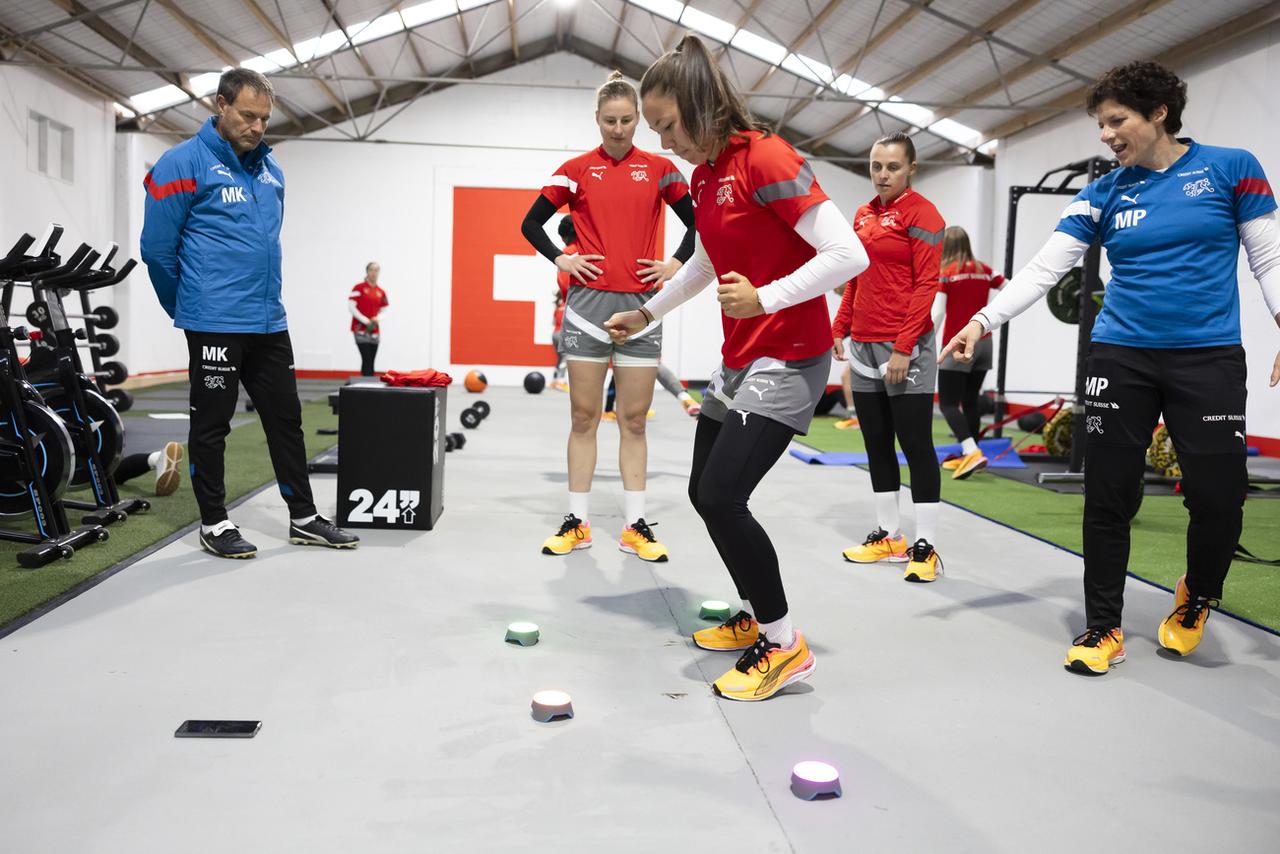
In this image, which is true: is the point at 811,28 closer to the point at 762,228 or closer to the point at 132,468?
the point at 132,468

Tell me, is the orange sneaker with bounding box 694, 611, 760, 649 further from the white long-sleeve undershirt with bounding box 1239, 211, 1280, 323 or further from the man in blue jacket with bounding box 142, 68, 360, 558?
the man in blue jacket with bounding box 142, 68, 360, 558

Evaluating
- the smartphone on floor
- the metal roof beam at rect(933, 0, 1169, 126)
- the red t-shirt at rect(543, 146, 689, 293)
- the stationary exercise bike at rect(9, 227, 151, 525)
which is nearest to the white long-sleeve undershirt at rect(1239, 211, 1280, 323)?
the red t-shirt at rect(543, 146, 689, 293)

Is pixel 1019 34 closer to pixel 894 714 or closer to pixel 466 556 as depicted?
pixel 466 556

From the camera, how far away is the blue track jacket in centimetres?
329

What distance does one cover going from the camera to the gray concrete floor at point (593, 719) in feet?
5.34

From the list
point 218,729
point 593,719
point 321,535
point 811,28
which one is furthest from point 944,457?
point 811,28

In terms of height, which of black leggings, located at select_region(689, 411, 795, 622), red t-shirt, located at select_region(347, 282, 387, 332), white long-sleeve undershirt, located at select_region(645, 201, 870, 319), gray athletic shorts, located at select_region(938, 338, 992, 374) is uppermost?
red t-shirt, located at select_region(347, 282, 387, 332)

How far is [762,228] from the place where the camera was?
222 cm

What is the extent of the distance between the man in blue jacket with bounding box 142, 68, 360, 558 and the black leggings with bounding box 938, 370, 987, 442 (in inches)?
159

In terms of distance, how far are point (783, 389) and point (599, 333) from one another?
4.96 feet

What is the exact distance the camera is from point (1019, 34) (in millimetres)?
10172

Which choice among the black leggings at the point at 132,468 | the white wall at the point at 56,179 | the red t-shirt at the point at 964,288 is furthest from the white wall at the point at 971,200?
the black leggings at the point at 132,468

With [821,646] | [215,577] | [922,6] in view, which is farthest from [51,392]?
[922,6]

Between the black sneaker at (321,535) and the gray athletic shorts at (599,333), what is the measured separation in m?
1.04
